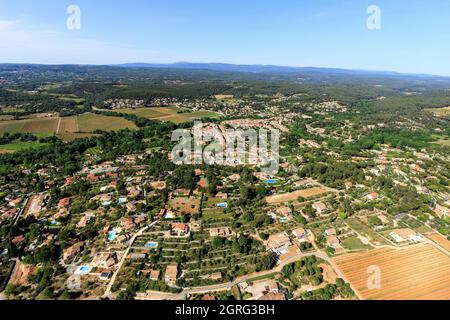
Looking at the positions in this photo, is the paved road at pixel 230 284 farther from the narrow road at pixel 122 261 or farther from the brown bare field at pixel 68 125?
the brown bare field at pixel 68 125

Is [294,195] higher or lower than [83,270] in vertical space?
higher

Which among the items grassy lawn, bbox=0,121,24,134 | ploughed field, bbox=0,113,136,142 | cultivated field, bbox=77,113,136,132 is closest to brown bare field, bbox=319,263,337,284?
ploughed field, bbox=0,113,136,142

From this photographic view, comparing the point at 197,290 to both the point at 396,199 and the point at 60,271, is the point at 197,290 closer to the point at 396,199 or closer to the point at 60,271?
the point at 60,271

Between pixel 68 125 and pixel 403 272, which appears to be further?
pixel 68 125

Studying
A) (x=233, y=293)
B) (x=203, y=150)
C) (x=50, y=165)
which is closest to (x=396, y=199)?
(x=233, y=293)

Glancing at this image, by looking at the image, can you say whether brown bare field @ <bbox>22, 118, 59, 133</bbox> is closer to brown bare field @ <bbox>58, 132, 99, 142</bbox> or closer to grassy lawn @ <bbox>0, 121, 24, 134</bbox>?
grassy lawn @ <bbox>0, 121, 24, 134</bbox>

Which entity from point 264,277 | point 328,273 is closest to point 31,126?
point 264,277

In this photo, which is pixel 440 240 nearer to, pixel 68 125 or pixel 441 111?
pixel 68 125
